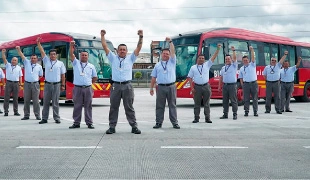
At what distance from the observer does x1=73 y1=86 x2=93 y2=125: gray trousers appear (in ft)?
30.5

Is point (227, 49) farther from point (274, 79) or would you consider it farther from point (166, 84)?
point (166, 84)

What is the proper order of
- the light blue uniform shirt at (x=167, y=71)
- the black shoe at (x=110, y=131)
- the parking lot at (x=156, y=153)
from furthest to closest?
1. the light blue uniform shirt at (x=167, y=71)
2. the black shoe at (x=110, y=131)
3. the parking lot at (x=156, y=153)

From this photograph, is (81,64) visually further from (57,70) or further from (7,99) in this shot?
(7,99)

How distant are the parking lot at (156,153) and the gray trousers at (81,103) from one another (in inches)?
15.0

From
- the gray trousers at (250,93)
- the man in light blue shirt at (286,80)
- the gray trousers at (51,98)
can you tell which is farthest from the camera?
the man in light blue shirt at (286,80)

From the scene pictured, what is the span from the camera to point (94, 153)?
605 centimetres

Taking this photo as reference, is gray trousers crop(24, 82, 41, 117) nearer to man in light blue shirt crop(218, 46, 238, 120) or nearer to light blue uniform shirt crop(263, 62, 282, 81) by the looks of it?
man in light blue shirt crop(218, 46, 238, 120)

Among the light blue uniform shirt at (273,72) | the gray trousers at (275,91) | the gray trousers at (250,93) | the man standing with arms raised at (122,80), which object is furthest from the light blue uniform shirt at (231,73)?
the man standing with arms raised at (122,80)

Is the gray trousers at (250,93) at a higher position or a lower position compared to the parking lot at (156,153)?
higher

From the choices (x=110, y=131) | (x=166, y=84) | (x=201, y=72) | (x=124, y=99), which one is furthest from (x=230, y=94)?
(x=110, y=131)

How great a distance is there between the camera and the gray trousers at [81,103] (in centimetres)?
930

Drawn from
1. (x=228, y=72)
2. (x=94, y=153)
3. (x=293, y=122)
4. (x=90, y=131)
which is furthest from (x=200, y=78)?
(x=94, y=153)

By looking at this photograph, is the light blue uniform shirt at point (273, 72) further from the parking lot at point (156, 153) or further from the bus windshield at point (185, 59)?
the parking lot at point (156, 153)

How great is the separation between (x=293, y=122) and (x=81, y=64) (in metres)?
5.52
